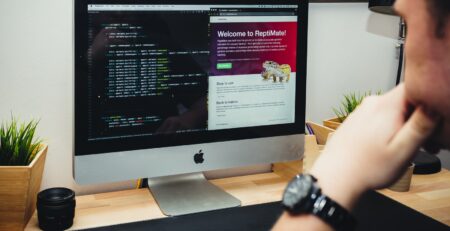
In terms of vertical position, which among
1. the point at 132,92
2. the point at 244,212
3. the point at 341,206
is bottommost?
the point at 244,212

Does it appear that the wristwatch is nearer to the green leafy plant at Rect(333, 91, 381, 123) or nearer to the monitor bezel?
the monitor bezel

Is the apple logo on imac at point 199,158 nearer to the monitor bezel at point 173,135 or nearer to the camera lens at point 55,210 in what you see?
the monitor bezel at point 173,135

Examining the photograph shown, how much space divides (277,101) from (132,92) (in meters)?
0.40

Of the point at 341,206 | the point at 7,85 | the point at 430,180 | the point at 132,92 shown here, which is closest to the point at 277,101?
the point at 132,92

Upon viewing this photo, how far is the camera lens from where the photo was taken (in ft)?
3.97

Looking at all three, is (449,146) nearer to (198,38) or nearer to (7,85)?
(198,38)

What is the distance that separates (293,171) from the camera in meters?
1.61

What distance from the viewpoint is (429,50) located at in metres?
0.55

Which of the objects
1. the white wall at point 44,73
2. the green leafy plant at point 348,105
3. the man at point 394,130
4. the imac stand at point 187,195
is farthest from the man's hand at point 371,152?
the green leafy plant at point 348,105

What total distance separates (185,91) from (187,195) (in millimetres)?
274

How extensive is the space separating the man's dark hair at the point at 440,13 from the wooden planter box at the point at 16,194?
0.93 m

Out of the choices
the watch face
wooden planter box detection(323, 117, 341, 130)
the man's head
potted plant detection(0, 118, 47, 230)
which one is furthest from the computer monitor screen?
the man's head

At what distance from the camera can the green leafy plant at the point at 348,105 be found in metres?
1.72

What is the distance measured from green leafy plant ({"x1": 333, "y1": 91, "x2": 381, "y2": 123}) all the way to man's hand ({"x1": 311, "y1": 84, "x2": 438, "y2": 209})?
1.02 metres
